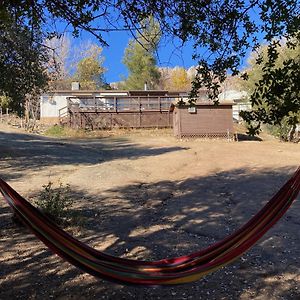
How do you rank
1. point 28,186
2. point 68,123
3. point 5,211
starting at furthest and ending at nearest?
point 68,123
point 28,186
point 5,211

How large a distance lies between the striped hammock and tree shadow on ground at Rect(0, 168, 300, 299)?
1.03m

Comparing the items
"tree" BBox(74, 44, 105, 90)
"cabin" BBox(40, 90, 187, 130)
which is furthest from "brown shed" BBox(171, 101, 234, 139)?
"tree" BBox(74, 44, 105, 90)

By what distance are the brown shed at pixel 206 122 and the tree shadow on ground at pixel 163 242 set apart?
12142 millimetres

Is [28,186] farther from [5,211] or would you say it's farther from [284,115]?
[284,115]

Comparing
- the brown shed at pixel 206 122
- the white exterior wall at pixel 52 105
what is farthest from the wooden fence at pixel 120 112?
the white exterior wall at pixel 52 105

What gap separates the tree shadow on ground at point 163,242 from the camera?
11.4 feet

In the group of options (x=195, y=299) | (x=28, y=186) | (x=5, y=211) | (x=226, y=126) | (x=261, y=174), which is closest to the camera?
(x=195, y=299)

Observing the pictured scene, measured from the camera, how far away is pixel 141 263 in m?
2.51

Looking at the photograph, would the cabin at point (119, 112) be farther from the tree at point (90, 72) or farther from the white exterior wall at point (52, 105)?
the tree at point (90, 72)

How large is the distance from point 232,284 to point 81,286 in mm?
Answer: 1277

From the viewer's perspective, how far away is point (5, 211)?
6.13 meters

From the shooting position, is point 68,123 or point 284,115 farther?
point 68,123

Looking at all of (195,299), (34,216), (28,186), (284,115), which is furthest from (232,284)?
(28,186)

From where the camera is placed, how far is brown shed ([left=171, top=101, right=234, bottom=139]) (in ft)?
68.1
